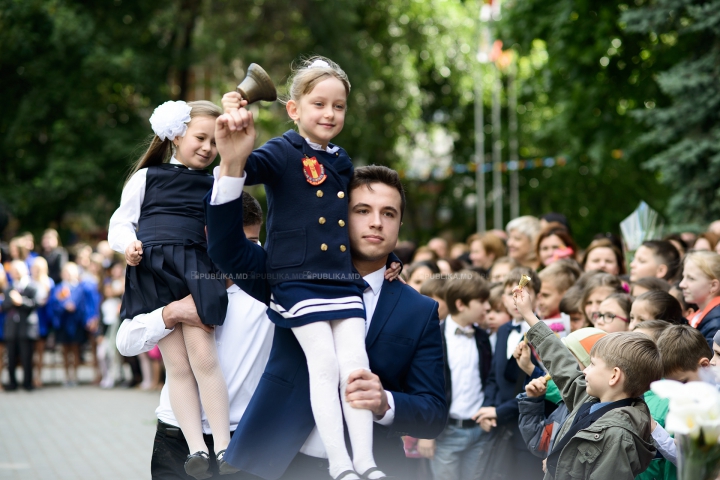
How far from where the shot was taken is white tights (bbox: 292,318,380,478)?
118 inches

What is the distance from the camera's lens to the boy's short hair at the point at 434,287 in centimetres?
661

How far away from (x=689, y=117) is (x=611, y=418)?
29.6 ft

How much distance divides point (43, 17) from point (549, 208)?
1480 cm

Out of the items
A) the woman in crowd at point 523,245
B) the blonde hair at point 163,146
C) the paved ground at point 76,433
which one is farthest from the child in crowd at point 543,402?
the paved ground at point 76,433

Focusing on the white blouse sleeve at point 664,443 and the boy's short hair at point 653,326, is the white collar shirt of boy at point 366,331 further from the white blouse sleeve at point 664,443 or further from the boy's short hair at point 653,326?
the boy's short hair at point 653,326

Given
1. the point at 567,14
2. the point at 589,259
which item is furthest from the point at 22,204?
the point at 589,259

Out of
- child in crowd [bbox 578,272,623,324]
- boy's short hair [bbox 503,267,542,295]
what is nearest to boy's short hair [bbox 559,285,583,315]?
child in crowd [bbox 578,272,623,324]

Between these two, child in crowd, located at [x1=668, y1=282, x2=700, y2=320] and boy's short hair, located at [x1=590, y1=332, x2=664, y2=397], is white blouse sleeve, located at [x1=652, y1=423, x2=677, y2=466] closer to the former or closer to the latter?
boy's short hair, located at [x1=590, y1=332, x2=664, y2=397]

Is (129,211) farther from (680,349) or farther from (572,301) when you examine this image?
(572,301)

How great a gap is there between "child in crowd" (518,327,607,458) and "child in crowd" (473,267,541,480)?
604mm

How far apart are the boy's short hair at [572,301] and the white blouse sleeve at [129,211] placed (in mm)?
3124

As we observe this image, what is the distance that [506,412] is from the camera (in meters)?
5.68

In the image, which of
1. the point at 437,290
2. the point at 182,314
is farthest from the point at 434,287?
the point at 182,314

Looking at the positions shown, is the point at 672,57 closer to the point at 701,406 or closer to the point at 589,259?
the point at 589,259
